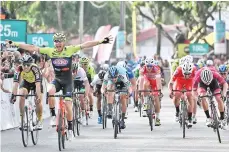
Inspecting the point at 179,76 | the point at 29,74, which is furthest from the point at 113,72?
the point at 29,74

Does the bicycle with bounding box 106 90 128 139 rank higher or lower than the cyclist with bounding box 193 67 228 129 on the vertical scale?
lower

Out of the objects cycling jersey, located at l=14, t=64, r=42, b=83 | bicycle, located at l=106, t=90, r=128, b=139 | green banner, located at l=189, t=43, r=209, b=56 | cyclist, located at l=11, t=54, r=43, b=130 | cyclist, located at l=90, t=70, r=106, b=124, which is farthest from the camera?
green banner, located at l=189, t=43, r=209, b=56

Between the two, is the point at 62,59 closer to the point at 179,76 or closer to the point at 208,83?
the point at 208,83

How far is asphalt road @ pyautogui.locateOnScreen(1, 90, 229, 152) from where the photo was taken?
18.3m

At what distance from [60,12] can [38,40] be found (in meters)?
46.9

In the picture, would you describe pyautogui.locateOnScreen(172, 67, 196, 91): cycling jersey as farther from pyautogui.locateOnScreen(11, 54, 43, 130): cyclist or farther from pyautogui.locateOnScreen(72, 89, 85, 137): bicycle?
pyautogui.locateOnScreen(11, 54, 43, 130): cyclist

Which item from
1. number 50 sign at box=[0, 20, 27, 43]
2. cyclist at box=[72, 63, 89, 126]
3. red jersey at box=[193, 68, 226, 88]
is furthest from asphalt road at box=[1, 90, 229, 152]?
number 50 sign at box=[0, 20, 27, 43]

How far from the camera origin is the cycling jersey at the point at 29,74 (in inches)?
749

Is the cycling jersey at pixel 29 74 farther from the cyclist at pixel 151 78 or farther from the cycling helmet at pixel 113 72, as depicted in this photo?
the cyclist at pixel 151 78

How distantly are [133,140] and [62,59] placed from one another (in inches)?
117

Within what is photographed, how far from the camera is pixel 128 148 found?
18312mm

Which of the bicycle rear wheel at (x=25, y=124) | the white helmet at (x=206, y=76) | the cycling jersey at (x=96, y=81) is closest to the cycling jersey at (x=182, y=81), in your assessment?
the white helmet at (x=206, y=76)

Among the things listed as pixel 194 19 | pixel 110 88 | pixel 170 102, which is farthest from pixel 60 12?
pixel 110 88

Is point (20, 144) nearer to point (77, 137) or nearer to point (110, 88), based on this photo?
point (77, 137)
